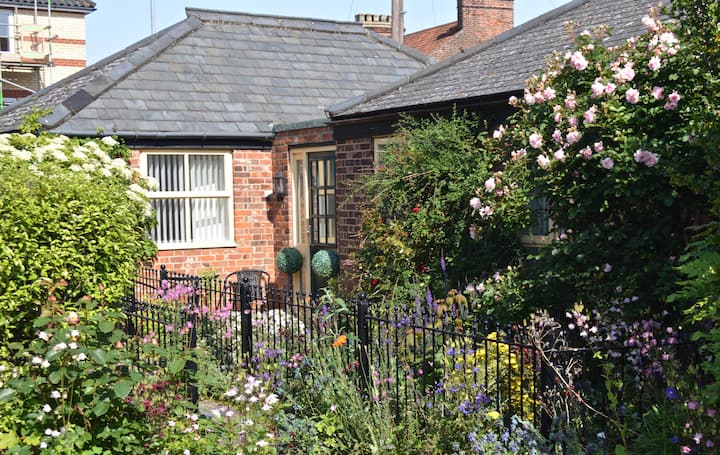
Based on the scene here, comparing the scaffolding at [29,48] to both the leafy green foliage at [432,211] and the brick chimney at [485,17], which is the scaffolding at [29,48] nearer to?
the brick chimney at [485,17]

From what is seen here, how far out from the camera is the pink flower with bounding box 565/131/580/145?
21.5ft

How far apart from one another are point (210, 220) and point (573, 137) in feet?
29.5

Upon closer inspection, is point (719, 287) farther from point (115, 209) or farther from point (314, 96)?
point (314, 96)

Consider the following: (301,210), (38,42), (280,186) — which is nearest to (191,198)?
(280,186)

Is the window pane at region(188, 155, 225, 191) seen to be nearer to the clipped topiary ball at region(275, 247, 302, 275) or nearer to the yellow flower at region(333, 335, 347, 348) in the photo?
the clipped topiary ball at region(275, 247, 302, 275)

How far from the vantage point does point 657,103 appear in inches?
251

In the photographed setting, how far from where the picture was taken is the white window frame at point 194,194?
13.9 m

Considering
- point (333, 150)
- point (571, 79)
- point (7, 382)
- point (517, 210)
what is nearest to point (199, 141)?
point (333, 150)

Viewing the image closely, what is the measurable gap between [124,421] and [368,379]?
78.5 inches

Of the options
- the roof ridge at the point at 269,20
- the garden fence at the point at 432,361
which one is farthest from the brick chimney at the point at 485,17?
the garden fence at the point at 432,361

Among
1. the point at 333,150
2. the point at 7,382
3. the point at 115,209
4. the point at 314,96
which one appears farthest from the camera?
the point at 314,96

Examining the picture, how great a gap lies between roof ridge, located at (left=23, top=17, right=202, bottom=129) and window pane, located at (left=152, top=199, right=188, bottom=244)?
1.93 m

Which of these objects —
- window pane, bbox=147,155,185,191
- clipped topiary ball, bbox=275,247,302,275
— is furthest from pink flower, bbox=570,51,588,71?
window pane, bbox=147,155,185,191

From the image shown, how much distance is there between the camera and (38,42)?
31.6 meters
